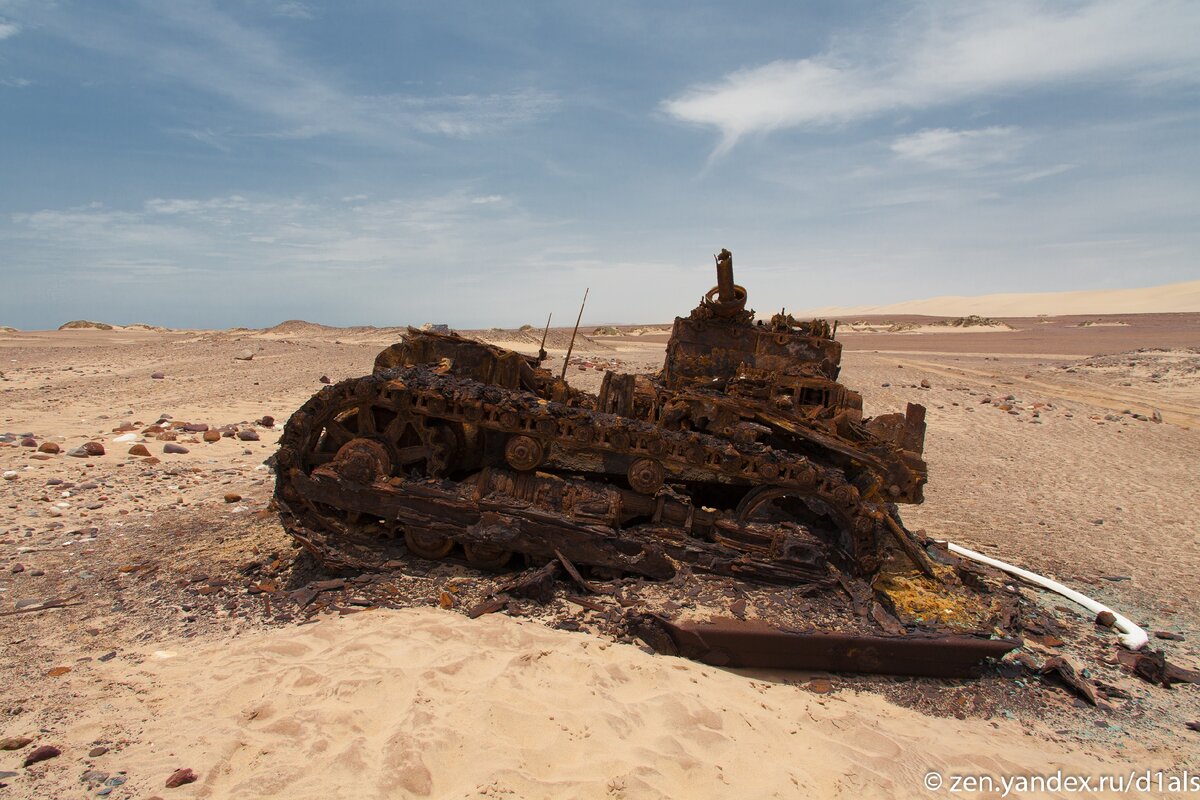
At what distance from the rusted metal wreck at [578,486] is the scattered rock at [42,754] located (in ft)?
8.73

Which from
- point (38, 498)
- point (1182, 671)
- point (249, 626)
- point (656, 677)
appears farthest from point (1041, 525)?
point (38, 498)

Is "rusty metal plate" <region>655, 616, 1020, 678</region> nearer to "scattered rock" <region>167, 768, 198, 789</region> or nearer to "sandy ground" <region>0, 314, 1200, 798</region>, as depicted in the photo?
"sandy ground" <region>0, 314, 1200, 798</region>

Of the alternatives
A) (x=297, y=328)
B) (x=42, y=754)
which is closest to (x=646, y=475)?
(x=42, y=754)

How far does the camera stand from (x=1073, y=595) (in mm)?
7867

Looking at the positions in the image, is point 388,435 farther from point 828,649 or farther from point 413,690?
point 828,649

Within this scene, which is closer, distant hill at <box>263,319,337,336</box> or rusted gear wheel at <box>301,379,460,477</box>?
rusted gear wheel at <box>301,379,460,477</box>

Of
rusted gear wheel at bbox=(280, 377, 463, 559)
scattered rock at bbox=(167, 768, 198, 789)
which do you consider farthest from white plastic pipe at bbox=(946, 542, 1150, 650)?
→ scattered rock at bbox=(167, 768, 198, 789)

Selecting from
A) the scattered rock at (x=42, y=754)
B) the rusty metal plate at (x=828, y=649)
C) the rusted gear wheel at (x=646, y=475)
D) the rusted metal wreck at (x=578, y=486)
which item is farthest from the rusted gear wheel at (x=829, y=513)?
the scattered rock at (x=42, y=754)

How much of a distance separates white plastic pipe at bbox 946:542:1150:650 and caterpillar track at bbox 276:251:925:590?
82.4 inches

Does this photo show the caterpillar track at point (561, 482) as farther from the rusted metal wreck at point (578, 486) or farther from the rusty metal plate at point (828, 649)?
the rusty metal plate at point (828, 649)

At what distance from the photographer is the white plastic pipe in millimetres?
6840

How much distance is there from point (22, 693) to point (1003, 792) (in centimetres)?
617

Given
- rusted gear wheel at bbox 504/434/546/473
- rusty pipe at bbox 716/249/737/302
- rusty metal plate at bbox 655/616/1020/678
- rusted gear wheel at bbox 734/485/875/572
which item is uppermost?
rusty pipe at bbox 716/249/737/302

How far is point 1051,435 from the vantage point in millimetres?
18156
